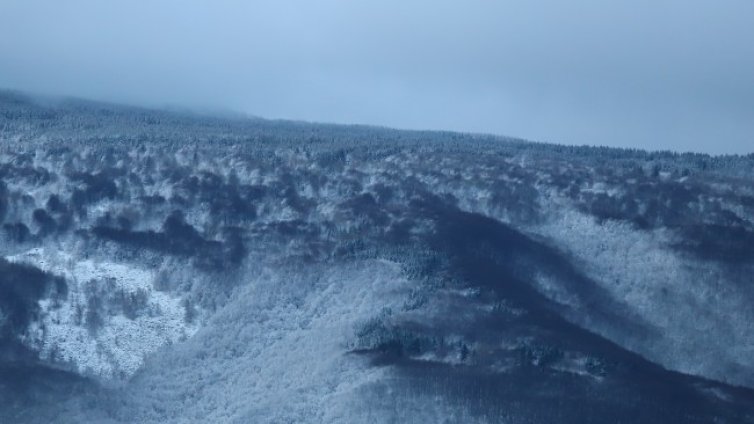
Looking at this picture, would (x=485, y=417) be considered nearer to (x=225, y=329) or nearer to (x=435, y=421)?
(x=435, y=421)

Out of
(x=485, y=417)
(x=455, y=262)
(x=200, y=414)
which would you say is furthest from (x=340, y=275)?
(x=485, y=417)

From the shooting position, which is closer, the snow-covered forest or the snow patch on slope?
the snow-covered forest

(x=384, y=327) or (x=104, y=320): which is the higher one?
(x=384, y=327)

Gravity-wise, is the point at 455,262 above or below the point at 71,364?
above

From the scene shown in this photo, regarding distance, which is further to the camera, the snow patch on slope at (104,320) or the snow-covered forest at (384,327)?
the snow patch on slope at (104,320)

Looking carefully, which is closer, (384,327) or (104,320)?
(384,327)

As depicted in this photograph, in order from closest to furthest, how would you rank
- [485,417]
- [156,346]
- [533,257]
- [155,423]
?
[485,417] < [155,423] < [156,346] < [533,257]

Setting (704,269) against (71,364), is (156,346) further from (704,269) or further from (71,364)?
(704,269)

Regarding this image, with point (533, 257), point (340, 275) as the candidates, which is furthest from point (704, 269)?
point (340, 275)

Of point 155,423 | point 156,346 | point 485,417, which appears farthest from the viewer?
point 156,346

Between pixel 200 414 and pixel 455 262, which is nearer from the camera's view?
pixel 200 414
